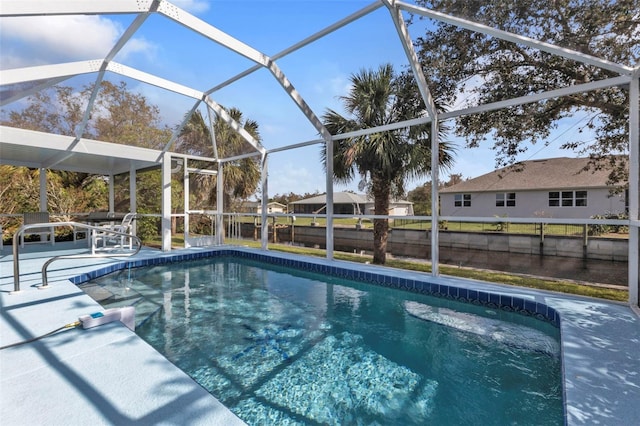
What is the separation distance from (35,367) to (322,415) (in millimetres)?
2176

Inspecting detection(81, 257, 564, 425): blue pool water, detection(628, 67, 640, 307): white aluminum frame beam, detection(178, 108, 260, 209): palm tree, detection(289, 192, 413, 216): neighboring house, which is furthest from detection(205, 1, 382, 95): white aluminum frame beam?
detection(289, 192, 413, 216): neighboring house

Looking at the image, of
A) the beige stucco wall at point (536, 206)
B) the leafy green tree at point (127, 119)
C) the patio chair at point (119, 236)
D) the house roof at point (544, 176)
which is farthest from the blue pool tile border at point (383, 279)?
the leafy green tree at point (127, 119)

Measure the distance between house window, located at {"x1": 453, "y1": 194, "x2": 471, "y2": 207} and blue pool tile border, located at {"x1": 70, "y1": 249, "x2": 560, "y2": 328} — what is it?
2.68 meters

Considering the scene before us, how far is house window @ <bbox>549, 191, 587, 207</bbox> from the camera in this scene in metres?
5.58

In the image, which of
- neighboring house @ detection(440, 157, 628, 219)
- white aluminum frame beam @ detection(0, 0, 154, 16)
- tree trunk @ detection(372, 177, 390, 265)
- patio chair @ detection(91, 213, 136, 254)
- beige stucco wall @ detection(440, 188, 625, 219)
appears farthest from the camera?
tree trunk @ detection(372, 177, 390, 265)

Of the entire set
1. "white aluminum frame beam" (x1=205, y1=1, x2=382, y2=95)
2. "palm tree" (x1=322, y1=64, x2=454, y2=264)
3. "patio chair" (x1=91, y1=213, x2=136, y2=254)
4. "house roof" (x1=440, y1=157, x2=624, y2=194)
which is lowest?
"patio chair" (x1=91, y1=213, x2=136, y2=254)

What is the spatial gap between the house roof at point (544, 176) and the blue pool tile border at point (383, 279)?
111 inches

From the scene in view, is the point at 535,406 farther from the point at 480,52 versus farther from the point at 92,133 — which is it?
the point at 92,133

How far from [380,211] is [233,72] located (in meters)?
5.16

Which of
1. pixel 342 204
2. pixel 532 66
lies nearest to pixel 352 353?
pixel 532 66

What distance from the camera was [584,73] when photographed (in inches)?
196

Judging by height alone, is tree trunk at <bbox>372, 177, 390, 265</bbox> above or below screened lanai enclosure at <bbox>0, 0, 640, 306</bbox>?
below

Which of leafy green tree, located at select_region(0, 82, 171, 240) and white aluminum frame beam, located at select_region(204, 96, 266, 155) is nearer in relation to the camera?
leafy green tree, located at select_region(0, 82, 171, 240)

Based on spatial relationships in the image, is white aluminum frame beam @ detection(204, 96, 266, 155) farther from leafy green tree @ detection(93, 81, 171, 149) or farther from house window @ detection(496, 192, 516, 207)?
house window @ detection(496, 192, 516, 207)
